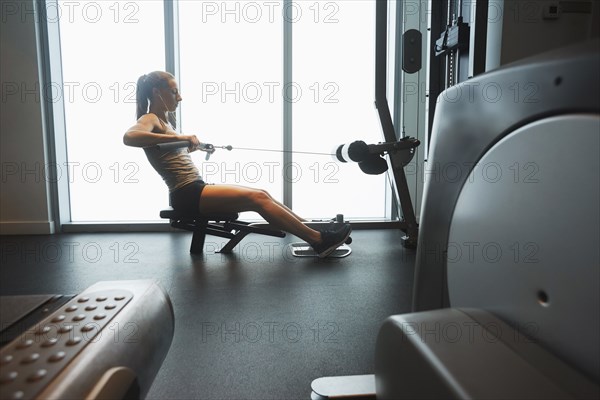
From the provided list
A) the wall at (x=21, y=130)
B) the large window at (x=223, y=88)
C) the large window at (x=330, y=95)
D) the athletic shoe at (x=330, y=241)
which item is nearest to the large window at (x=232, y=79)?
the large window at (x=223, y=88)

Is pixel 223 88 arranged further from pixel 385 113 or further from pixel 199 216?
pixel 385 113

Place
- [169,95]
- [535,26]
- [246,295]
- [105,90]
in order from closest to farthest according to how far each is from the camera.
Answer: [535,26] → [246,295] → [169,95] → [105,90]

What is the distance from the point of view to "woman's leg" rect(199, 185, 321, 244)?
101 inches

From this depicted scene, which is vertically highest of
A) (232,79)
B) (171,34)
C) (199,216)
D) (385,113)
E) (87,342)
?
(171,34)

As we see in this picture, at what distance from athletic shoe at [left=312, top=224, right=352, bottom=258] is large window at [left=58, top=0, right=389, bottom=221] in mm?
1182

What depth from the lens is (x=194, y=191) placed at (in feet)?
8.43

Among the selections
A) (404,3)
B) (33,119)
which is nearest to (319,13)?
(404,3)

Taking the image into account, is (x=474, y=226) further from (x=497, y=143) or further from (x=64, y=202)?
(x=64, y=202)

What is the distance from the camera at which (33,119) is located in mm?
3350

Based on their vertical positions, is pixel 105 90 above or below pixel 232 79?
below

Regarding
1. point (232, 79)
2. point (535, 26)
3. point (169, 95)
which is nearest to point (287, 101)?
point (232, 79)

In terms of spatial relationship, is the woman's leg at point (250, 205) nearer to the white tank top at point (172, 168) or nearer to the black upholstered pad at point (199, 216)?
the black upholstered pad at point (199, 216)

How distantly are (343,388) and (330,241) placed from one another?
1.62 meters

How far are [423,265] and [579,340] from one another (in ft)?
1.00
